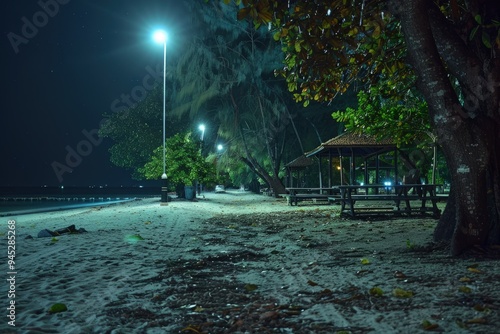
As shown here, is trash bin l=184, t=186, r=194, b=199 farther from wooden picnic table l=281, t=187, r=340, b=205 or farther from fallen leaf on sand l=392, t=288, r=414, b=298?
fallen leaf on sand l=392, t=288, r=414, b=298

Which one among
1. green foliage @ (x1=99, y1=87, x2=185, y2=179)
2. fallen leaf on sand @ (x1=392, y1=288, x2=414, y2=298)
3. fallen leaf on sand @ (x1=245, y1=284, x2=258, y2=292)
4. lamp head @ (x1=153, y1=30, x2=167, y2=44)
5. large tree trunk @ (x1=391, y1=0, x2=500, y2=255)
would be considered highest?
lamp head @ (x1=153, y1=30, x2=167, y2=44)

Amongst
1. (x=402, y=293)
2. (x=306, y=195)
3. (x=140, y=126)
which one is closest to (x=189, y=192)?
(x=306, y=195)

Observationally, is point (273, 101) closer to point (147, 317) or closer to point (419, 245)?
point (419, 245)

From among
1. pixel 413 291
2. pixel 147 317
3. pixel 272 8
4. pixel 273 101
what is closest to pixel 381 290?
pixel 413 291

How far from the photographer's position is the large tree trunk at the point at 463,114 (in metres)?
5.90

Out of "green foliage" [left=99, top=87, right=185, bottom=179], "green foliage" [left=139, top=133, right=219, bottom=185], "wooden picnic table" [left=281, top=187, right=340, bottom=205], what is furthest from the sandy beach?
"green foliage" [left=99, top=87, right=185, bottom=179]

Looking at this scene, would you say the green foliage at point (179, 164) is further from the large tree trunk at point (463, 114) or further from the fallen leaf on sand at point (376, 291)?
the fallen leaf on sand at point (376, 291)

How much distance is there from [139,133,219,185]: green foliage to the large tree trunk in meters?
23.2

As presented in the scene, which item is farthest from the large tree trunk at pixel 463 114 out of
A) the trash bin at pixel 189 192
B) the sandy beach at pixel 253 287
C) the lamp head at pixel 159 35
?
the trash bin at pixel 189 192

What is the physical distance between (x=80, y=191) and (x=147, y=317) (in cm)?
9746

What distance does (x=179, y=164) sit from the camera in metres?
28.6

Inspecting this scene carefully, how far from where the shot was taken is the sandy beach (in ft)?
11.4

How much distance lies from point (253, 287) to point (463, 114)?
3.89 meters

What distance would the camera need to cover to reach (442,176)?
150ft
